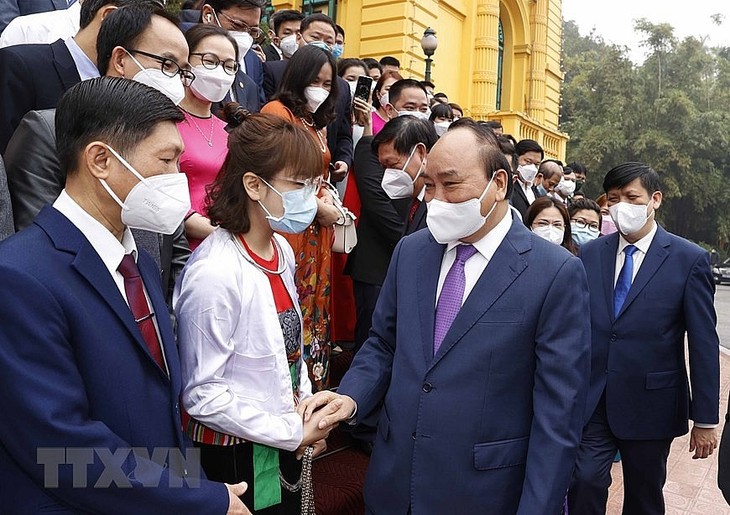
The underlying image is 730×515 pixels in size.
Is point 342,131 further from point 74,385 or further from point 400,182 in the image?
point 74,385

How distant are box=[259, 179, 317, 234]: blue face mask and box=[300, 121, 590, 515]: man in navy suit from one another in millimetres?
452

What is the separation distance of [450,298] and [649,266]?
1958 mm

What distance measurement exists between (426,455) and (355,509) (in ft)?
4.98

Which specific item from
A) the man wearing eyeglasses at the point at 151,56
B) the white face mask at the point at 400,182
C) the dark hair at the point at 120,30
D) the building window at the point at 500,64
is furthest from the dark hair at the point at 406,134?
the building window at the point at 500,64

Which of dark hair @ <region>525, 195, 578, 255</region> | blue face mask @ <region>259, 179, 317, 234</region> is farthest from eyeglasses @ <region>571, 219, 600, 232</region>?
blue face mask @ <region>259, 179, 317, 234</region>

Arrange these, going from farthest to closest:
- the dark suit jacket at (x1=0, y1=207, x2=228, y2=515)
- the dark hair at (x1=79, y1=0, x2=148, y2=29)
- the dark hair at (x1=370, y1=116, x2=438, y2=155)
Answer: the dark hair at (x1=370, y1=116, x2=438, y2=155) < the dark hair at (x1=79, y1=0, x2=148, y2=29) < the dark suit jacket at (x1=0, y1=207, x2=228, y2=515)

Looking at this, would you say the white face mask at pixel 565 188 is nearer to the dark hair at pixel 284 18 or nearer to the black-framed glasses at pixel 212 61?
the dark hair at pixel 284 18

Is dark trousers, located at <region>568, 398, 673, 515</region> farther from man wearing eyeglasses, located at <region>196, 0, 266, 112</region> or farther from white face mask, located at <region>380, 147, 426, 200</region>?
man wearing eyeglasses, located at <region>196, 0, 266, 112</region>

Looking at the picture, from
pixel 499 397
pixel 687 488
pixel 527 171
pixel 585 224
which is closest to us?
pixel 499 397

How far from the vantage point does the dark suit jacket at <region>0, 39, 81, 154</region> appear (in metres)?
2.51

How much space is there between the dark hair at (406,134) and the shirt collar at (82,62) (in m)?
2.00

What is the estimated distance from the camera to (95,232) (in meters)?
1.65

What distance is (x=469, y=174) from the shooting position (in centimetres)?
221

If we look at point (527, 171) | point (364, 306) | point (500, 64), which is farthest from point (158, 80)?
point (500, 64)
